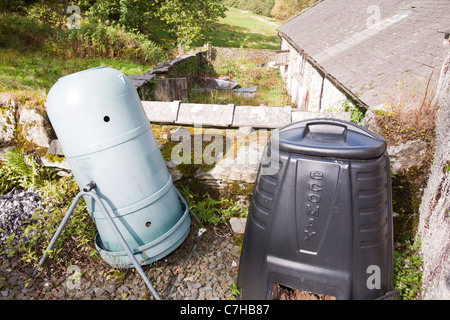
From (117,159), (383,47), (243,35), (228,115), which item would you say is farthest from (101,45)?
(243,35)

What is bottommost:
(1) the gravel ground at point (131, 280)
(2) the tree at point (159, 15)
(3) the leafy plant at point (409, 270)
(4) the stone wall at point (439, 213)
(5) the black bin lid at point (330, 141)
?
(1) the gravel ground at point (131, 280)

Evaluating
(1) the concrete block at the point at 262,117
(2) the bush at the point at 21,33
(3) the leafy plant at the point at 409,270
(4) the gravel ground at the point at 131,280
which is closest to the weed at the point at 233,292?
(4) the gravel ground at the point at 131,280

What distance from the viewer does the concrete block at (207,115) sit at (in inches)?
148

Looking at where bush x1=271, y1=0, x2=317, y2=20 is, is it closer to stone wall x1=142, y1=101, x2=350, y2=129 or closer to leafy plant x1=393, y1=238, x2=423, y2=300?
stone wall x1=142, y1=101, x2=350, y2=129

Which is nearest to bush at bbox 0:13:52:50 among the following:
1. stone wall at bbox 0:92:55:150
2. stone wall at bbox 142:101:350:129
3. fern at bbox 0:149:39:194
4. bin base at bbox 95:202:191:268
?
stone wall at bbox 0:92:55:150

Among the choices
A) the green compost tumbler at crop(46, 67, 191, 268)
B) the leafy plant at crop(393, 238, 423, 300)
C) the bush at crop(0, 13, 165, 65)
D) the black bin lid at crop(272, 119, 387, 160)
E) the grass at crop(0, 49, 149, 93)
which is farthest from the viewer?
the bush at crop(0, 13, 165, 65)

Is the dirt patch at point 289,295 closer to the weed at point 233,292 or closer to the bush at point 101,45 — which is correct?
the weed at point 233,292

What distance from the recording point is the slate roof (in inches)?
175

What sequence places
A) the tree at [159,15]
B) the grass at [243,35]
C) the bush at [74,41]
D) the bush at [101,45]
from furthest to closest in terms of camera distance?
the grass at [243,35] < the tree at [159,15] < the bush at [101,45] < the bush at [74,41]

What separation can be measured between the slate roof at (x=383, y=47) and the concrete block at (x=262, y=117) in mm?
1477

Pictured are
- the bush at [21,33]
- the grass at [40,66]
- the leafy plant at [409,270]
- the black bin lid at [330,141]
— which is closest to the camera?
the black bin lid at [330,141]

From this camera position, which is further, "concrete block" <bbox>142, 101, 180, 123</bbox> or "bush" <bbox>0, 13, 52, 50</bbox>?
"bush" <bbox>0, 13, 52, 50</bbox>

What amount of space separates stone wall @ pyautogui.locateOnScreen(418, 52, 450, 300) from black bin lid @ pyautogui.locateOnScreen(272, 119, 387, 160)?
3.90 ft
